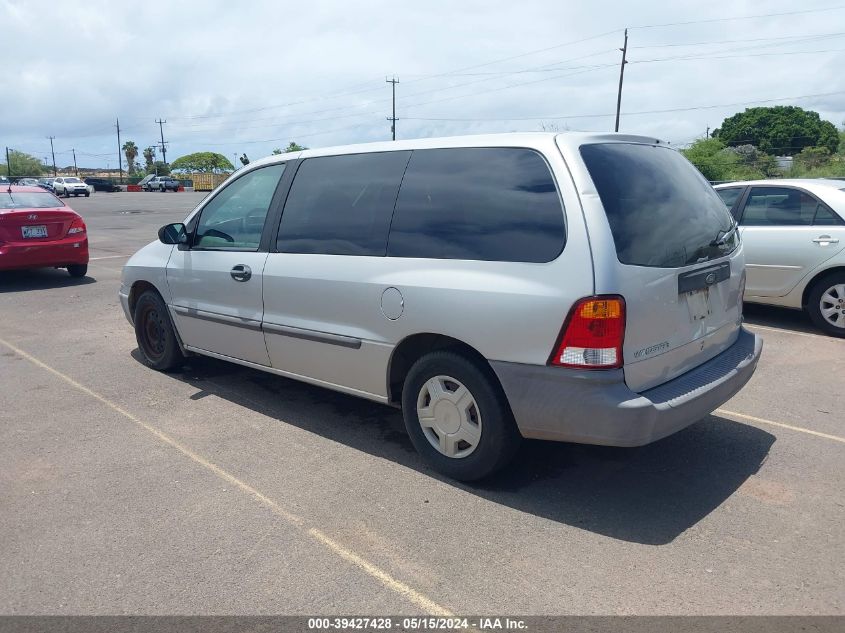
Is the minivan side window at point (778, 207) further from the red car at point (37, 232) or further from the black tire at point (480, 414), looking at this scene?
the red car at point (37, 232)

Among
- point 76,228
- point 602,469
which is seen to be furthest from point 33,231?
point 602,469

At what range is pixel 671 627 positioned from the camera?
8.48ft

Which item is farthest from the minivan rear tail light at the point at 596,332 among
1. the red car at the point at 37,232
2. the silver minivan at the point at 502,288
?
the red car at the point at 37,232

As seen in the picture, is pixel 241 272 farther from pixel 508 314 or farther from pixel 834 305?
pixel 834 305

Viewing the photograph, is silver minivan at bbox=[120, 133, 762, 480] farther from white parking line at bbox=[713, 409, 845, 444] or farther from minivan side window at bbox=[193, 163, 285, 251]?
white parking line at bbox=[713, 409, 845, 444]

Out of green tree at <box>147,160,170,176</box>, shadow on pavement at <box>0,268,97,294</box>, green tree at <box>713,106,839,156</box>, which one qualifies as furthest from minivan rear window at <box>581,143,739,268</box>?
green tree at <box>147,160,170,176</box>

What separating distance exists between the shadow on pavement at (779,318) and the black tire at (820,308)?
0.13m

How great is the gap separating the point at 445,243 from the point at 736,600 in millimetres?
2112

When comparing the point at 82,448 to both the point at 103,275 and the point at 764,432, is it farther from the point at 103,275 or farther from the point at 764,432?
the point at 103,275

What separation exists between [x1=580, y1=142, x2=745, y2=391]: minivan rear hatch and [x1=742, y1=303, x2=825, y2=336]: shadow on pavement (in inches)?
153

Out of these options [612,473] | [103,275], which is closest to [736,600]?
[612,473]

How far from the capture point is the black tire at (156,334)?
5715 millimetres

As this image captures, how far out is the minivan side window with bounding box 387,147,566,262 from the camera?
11.0 feet

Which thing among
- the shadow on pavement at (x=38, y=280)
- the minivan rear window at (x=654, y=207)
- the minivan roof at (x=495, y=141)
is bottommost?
the shadow on pavement at (x=38, y=280)
